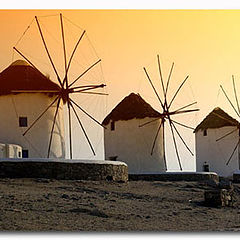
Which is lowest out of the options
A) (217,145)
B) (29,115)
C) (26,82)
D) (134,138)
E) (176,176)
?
(176,176)

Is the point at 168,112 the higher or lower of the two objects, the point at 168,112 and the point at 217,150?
the higher

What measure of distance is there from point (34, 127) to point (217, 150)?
285 inches

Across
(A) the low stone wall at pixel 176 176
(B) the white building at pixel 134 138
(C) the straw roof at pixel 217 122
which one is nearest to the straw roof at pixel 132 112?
(B) the white building at pixel 134 138

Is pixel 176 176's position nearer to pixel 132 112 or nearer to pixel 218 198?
pixel 132 112

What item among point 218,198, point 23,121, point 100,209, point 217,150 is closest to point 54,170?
point 23,121

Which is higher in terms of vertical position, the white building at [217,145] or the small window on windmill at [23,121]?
the small window on windmill at [23,121]

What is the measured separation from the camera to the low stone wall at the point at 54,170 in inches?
417

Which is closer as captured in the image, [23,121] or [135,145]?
[23,121]

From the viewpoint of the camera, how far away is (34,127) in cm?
1318

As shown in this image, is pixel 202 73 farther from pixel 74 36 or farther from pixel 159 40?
pixel 74 36

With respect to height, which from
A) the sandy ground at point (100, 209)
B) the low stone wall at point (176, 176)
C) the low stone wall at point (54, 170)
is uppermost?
the low stone wall at point (54, 170)

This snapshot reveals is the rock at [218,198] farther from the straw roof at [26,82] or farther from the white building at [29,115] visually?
the straw roof at [26,82]

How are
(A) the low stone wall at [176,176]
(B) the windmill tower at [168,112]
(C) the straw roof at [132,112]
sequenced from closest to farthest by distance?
(B) the windmill tower at [168,112]
(A) the low stone wall at [176,176]
(C) the straw roof at [132,112]

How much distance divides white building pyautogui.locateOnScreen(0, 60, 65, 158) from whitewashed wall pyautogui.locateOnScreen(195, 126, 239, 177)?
5871 millimetres
